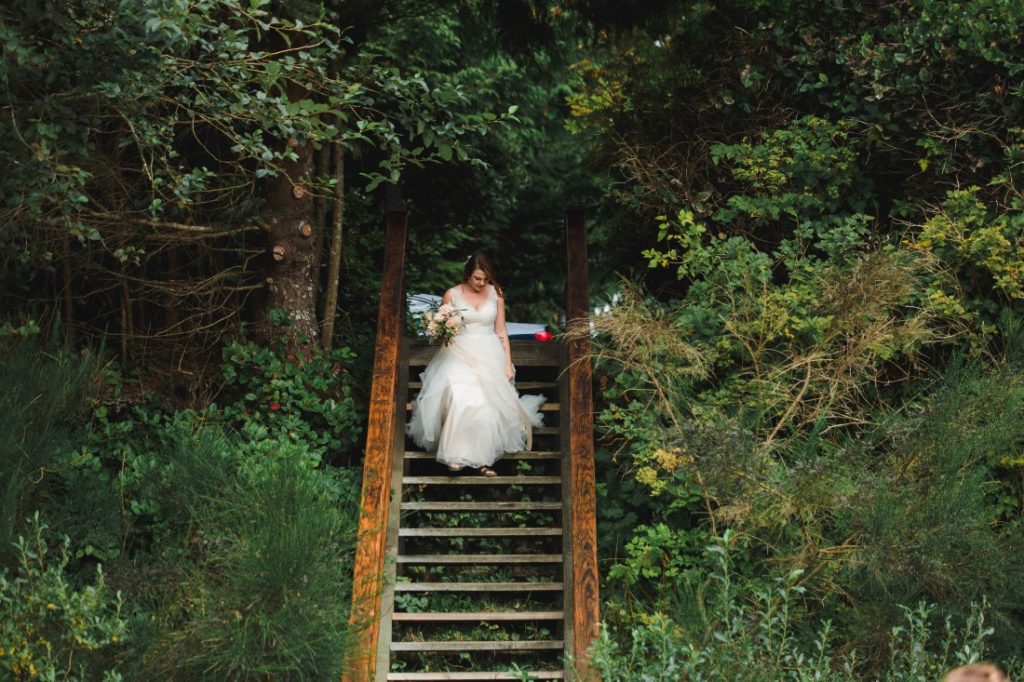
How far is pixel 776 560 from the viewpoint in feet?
21.3

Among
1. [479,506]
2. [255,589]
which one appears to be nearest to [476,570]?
[479,506]

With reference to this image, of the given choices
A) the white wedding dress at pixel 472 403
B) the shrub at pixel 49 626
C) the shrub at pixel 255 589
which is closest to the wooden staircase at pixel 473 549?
the white wedding dress at pixel 472 403

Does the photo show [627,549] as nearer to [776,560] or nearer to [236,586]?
[776,560]

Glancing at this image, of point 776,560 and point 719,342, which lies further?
point 719,342

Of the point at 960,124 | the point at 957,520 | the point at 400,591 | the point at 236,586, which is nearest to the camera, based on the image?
the point at 236,586

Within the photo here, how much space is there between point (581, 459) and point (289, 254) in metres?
2.92

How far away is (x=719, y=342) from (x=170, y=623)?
410 cm

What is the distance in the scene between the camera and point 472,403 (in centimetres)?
793

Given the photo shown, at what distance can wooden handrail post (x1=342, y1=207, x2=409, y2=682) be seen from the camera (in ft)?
20.3

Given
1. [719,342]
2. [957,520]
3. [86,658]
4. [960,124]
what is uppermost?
[960,124]

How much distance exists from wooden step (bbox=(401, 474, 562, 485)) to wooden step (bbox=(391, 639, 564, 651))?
140 centimetres

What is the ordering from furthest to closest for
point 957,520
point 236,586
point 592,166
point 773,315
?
point 592,166 < point 773,315 < point 957,520 < point 236,586

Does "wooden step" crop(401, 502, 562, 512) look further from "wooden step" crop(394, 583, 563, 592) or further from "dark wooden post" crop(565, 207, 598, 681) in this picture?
"wooden step" crop(394, 583, 563, 592)

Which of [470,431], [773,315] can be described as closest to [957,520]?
[773,315]
